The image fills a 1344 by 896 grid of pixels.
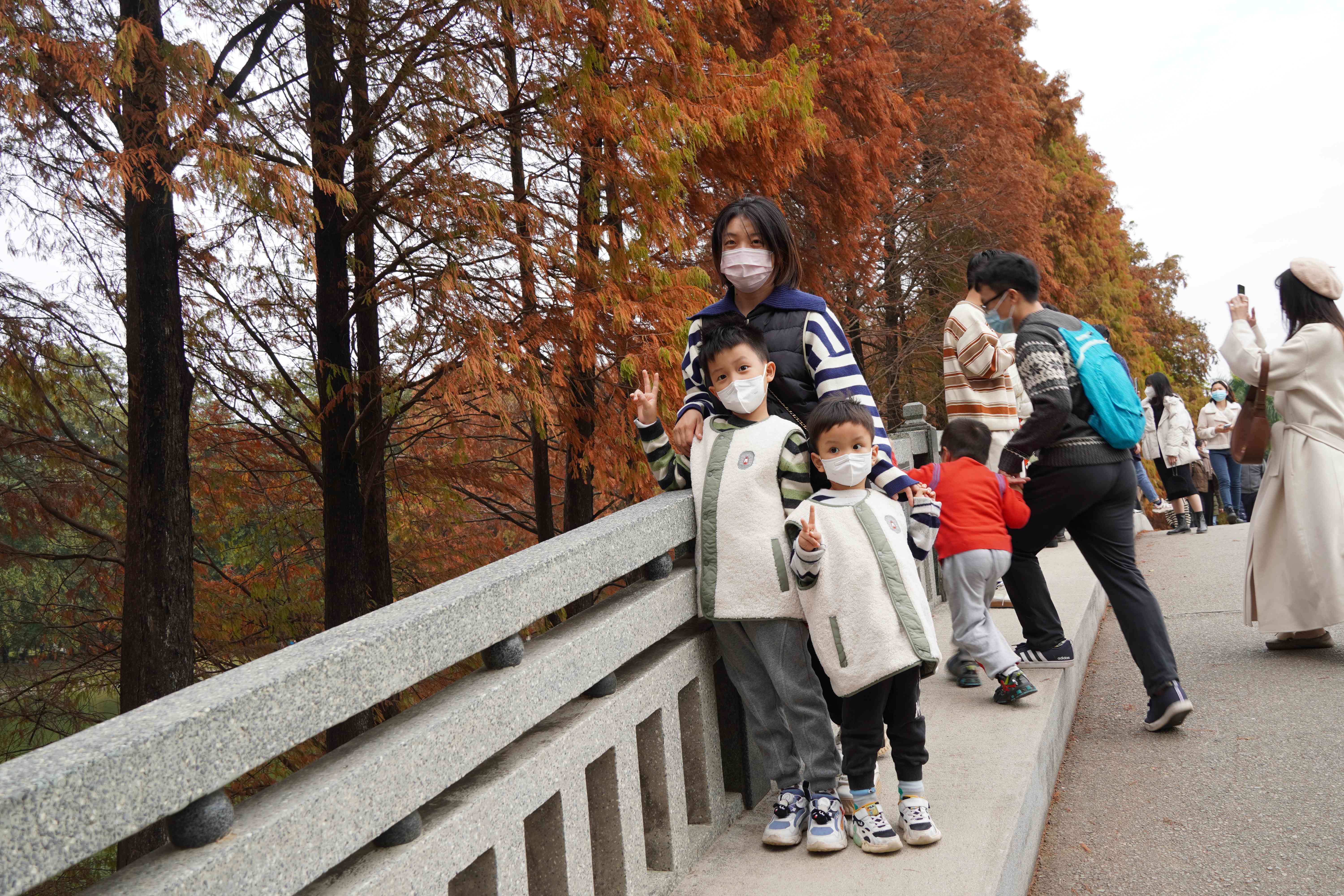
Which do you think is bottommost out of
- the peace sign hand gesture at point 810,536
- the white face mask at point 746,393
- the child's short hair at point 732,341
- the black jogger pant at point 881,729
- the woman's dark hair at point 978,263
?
the black jogger pant at point 881,729

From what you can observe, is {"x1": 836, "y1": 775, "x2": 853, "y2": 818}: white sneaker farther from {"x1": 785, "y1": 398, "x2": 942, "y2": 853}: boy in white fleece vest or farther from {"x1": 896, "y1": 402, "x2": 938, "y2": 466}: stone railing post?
{"x1": 896, "y1": 402, "x2": 938, "y2": 466}: stone railing post

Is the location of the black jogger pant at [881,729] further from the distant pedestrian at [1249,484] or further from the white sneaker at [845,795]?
the distant pedestrian at [1249,484]

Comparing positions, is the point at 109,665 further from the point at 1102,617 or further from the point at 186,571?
the point at 1102,617

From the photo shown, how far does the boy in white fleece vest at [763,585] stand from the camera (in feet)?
9.88

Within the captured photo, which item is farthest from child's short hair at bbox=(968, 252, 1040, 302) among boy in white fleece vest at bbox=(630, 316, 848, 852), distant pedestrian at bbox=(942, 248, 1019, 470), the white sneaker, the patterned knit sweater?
the white sneaker

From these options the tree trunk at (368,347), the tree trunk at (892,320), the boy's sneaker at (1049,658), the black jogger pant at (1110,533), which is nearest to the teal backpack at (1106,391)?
the black jogger pant at (1110,533)

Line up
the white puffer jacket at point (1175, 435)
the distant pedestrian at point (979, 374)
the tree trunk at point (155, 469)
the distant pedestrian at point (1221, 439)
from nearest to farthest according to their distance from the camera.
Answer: the distant pedestrian at point (979, 374) → the tree trunk at point (155, 469) → the white puffer jacket at point (1175, 435) → the distant pedestrian at point (1221, 439)

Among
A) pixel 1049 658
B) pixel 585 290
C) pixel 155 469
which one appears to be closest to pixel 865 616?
pixel 1049 658

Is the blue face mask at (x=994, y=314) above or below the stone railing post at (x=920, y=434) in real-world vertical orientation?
above

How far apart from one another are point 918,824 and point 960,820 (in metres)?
0.22

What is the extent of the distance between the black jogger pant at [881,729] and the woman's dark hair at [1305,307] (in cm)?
345

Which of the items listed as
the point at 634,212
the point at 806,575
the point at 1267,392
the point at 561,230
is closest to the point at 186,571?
the point at 561,230

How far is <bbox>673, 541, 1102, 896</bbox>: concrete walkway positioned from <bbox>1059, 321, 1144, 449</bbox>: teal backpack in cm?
106

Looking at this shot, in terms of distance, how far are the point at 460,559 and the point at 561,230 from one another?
5.80 m
